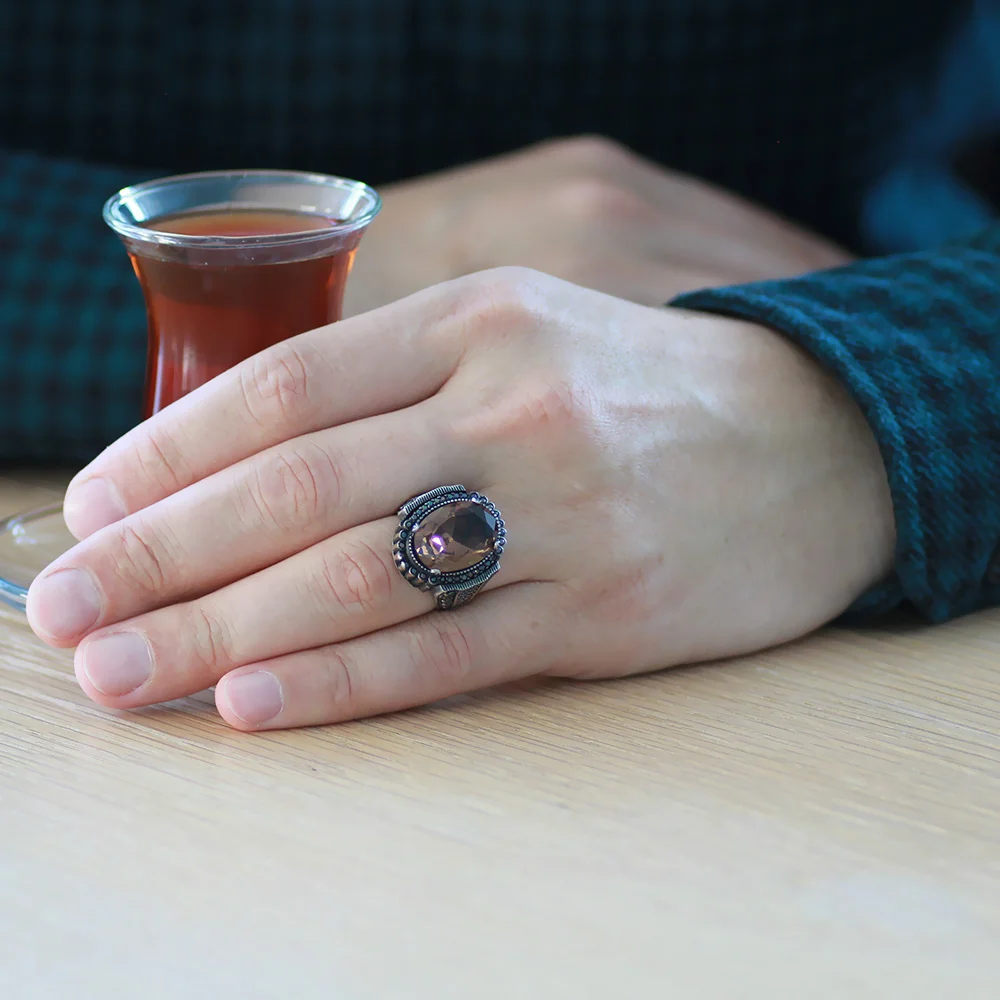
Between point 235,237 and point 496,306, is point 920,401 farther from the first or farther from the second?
point 235,237

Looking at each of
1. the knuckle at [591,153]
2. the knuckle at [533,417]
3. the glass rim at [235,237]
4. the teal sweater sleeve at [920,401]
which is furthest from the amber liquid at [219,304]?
the knuckle at [591,153]

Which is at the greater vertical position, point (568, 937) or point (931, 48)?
point (931, 48)

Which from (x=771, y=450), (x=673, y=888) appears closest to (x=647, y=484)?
(x=771, y=450)

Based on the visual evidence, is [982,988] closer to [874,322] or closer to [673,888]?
[673,888]

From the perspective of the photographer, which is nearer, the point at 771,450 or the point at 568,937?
the point at 568,937

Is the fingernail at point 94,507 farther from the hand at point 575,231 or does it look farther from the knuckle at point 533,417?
the hand at point 575,231

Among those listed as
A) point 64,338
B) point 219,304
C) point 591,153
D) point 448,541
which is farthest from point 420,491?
point 591,153
